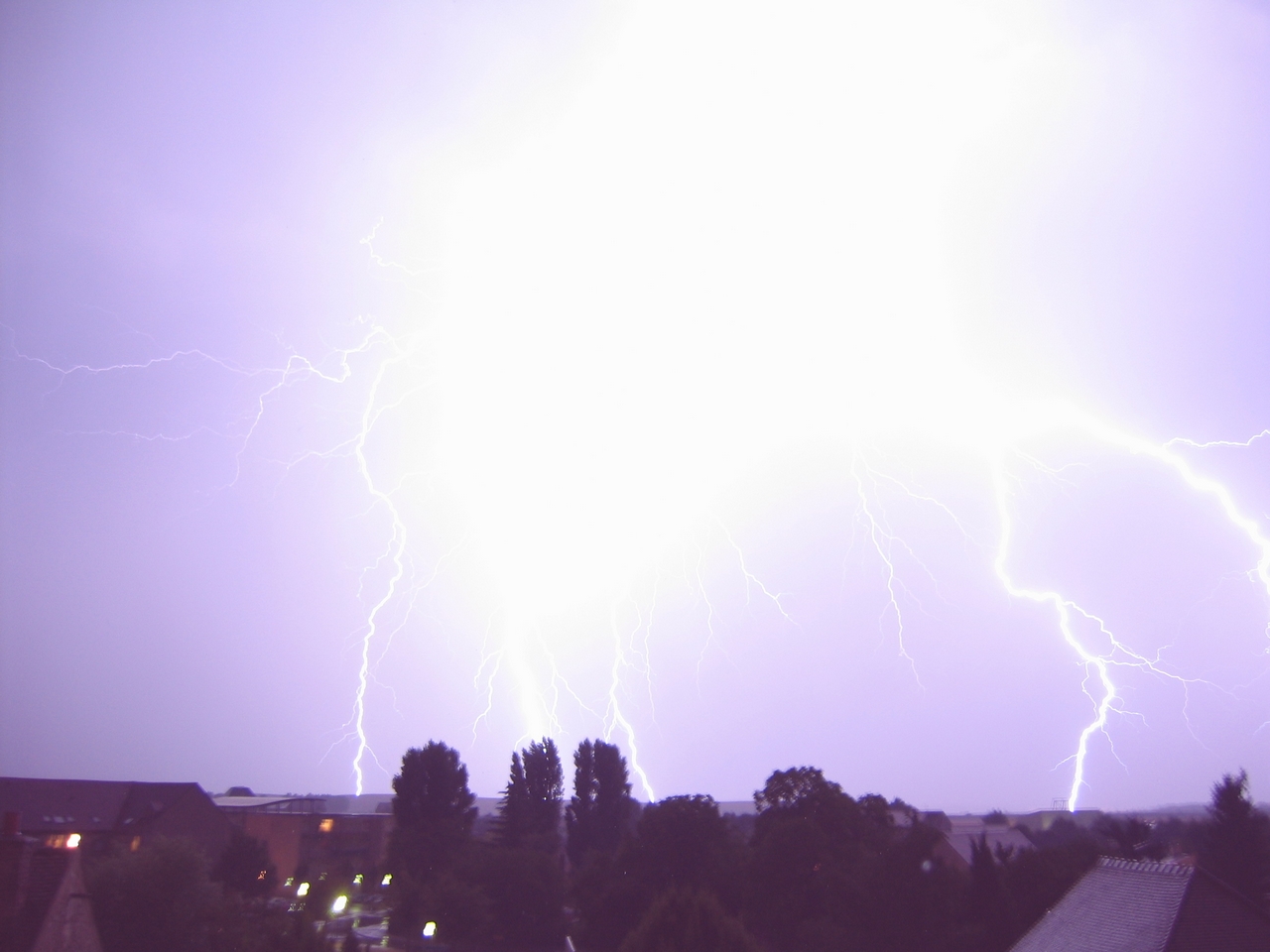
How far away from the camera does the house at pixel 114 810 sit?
37812mm

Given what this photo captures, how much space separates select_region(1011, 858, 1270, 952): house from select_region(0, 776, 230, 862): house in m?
37.8

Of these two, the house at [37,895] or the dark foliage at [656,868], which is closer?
the house at [37,895]

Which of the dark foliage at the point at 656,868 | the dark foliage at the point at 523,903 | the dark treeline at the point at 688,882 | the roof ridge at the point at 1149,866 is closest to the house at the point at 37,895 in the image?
the dark treeline at the point at 688,882

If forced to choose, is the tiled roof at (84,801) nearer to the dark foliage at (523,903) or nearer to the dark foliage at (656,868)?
the dark foliage at (523,903)

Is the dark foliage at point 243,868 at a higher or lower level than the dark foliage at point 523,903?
higher

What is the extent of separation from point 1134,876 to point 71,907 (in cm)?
1429

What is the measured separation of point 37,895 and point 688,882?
19690 millimetres

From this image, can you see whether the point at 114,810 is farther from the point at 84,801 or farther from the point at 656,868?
the point at 656,868

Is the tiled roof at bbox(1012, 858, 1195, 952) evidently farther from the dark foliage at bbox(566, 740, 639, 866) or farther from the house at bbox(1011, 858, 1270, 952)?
the dark foliage at bbox(566, 740, 639, 866)

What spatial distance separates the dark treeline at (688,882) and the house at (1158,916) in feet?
18.3

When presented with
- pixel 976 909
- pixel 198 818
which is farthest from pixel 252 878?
pixel 976 909

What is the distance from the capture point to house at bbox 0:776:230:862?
3781 cm

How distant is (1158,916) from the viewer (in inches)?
396

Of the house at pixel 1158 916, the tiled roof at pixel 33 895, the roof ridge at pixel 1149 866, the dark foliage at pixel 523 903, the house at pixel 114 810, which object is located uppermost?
the house at pixel 114 810
